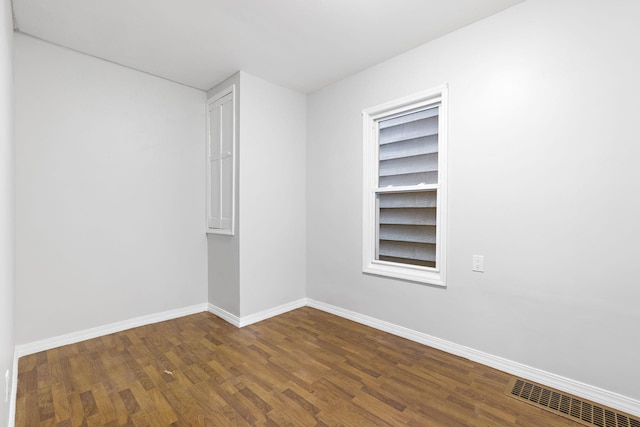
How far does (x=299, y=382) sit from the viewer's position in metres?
2.11

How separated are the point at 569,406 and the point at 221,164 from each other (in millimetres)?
3601

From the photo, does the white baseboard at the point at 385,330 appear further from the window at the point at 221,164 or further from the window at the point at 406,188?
the window at the point at 221,164

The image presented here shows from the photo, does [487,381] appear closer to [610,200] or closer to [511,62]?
[610,200]


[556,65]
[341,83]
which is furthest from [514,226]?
[341,83]

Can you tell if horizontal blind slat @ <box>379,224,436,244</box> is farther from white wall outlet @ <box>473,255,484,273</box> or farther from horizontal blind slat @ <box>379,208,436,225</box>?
white wall outlet @ <box>473,255,484,273</box>

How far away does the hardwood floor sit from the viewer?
5.75 ft

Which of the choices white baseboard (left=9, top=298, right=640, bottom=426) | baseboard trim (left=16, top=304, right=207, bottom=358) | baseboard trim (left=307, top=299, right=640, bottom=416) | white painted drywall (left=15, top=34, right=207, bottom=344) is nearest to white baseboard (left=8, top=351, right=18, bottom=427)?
white baseboard (left=9, top=298, right=640, bottom=426)

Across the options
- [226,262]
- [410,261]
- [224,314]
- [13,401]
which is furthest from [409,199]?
[13,401]

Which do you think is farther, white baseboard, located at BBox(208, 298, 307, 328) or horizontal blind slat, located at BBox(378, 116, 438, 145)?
white baseboard, located at BBox(208, 298, 307, 328)

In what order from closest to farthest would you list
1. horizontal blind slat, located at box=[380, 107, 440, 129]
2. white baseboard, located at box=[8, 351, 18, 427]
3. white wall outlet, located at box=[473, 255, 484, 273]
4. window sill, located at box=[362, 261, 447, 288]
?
1. white baseboard, located at box=[8, 351, 18, 427]
2. white wall outlet, located at box=[473, 255, 484, 273]
3. window sill, located at box=[362, 261, 447, 288]
4. horizontal blind slat, located at box=[380, 107, 440, 129]

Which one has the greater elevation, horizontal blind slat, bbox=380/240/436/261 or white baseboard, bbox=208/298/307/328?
horizontal blind slat, bbox=380/240/436/261

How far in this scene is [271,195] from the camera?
3447mm

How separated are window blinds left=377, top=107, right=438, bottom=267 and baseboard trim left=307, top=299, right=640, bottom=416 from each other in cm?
66

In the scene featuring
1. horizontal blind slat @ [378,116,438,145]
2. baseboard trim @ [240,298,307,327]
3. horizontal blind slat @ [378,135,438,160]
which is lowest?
baseboard trim @ [240,298,307,327]
